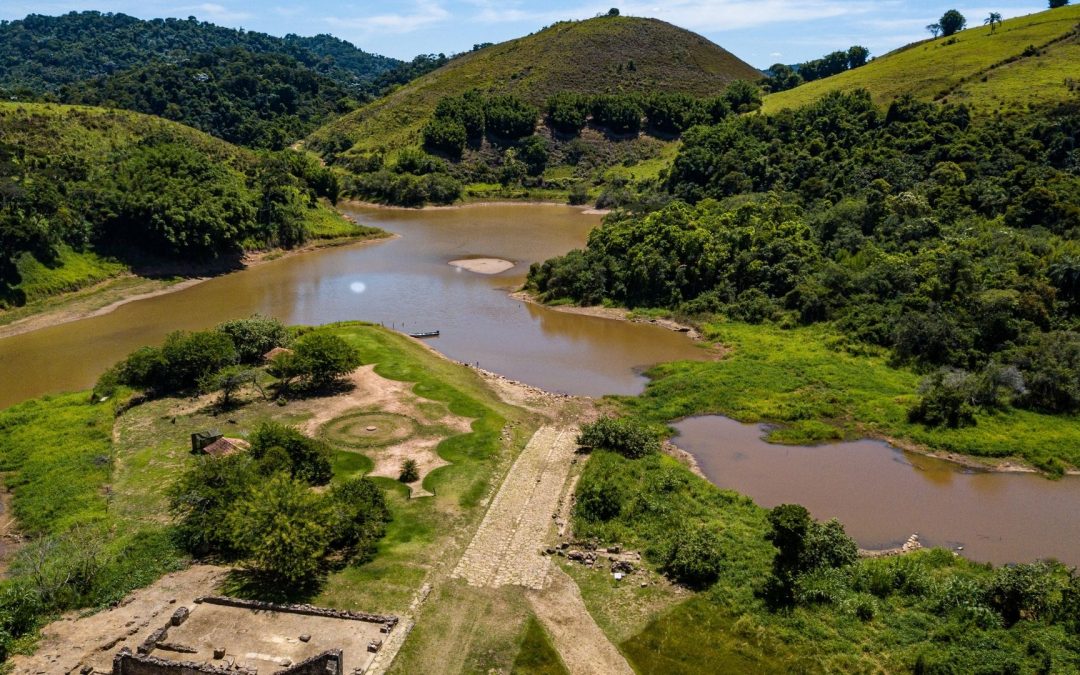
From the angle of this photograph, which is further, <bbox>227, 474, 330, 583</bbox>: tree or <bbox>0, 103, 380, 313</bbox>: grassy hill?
<bbox>0, 103, 380, 313</bbox>: grassy hill

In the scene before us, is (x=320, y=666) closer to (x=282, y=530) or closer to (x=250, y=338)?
(x=282, y=530)

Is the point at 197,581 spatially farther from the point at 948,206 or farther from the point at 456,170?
the point at 456,170

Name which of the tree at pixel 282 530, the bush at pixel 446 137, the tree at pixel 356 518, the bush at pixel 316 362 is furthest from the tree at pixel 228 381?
the bush at pixel 446 137

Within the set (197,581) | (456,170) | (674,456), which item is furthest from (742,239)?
(456,170)

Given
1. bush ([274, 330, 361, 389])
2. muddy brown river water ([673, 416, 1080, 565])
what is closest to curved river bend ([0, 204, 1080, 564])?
muddy brown river water ([673, 416, 1080, 565])

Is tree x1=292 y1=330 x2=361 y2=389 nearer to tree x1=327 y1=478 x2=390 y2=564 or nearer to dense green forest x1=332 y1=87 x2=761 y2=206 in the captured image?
tree x1=327 y1=478 x2=390 y2=564

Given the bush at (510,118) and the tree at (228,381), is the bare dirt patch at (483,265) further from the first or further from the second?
the bush at (510,118)
